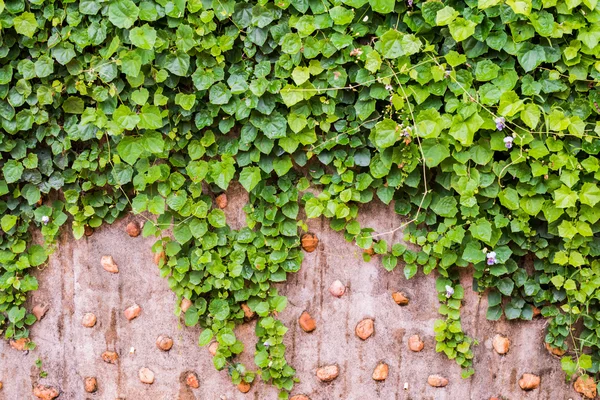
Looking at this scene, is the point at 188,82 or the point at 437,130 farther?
the point at 188,82

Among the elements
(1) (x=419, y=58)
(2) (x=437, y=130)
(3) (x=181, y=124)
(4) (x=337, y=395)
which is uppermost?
(1) (x=419, y=58)

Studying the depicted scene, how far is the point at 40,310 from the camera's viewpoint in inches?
117

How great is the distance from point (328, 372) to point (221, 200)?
1022 millimetres

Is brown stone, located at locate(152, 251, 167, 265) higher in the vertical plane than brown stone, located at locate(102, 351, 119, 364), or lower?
higher

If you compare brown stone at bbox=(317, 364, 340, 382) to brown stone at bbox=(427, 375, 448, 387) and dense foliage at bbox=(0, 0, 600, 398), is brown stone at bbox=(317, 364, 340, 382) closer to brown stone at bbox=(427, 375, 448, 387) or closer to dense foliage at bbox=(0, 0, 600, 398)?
dense foliage at bbox=(0, 0, 600, 398)

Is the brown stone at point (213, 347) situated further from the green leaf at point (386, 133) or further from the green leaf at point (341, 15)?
the green leaf at point (341, 15)

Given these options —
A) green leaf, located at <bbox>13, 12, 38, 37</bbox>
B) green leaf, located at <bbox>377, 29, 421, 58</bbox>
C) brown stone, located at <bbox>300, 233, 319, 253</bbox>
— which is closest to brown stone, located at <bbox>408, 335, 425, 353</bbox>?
brown stone, located at <bbox>300, 233, 319, 253</bbox>

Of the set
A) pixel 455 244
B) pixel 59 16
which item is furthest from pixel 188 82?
pixel 455 244

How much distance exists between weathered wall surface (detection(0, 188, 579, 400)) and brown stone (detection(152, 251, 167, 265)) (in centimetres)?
4

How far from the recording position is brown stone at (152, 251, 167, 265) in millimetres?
2751

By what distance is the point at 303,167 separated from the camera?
266 centimetres

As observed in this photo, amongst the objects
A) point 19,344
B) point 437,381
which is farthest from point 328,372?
point 19,344

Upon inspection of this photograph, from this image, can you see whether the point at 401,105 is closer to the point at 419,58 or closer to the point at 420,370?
the point at 419,58

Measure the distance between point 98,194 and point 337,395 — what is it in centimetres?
158
